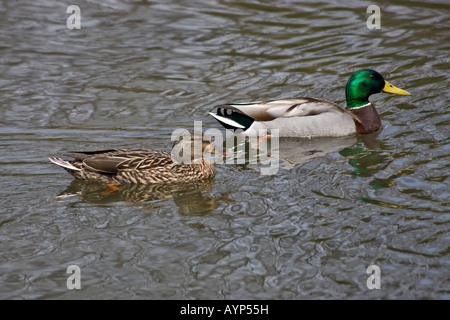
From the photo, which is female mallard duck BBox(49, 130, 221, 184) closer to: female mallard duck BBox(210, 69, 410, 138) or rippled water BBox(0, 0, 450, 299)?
rippled water BBox(0, 0, 450, 299)

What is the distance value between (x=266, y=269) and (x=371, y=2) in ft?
32.8

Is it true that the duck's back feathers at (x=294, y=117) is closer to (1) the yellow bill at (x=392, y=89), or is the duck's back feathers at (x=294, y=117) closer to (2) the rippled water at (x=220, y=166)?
(2) the rippled water at (x=220, y=166)

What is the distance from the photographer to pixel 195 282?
6.01m

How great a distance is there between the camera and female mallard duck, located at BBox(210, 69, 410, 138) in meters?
10.4

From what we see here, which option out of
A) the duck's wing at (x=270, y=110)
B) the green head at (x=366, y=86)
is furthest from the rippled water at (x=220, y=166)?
the green head at (x=366, y=86)

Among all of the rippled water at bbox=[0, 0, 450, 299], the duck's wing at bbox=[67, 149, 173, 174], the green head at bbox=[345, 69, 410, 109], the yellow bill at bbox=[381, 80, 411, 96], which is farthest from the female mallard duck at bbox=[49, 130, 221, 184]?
Result: the yellow bill at bbox=[381, 80, 411, 96]

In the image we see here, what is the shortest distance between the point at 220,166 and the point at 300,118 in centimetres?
186

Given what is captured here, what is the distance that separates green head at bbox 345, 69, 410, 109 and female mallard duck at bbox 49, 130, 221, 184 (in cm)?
302

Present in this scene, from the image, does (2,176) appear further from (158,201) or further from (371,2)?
(371,2)

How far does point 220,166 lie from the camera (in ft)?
29.7

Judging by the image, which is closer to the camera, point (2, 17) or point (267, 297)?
point (267, 297)

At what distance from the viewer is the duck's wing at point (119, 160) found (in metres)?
8.27

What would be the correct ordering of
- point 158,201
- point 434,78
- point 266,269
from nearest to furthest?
1. point 266,269
2. point 158,201
3. point 434,78
